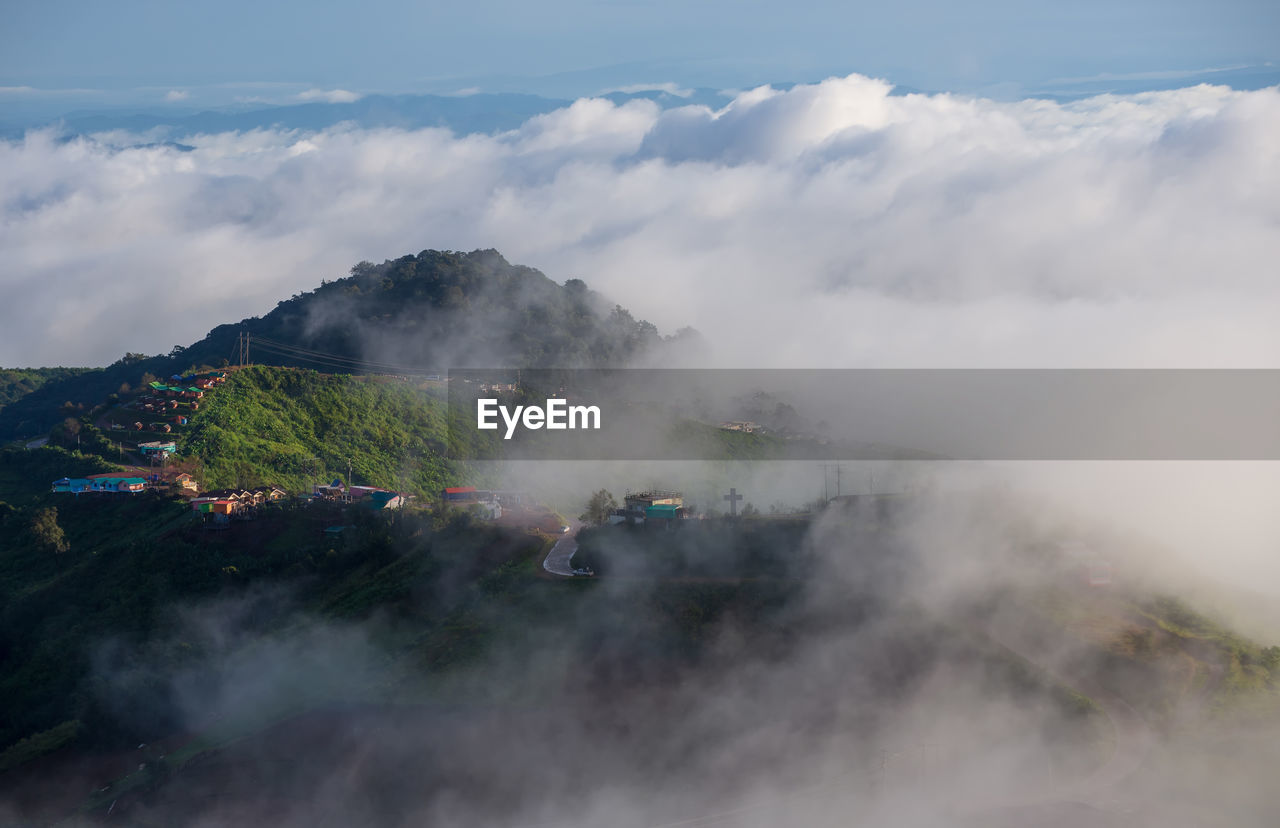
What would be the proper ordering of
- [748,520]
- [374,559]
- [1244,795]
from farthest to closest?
[374,559] < [748,520] < [1244,795]

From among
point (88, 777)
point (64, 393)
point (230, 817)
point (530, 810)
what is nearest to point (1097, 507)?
point (530, 810)

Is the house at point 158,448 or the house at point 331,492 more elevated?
the house at point 158,448

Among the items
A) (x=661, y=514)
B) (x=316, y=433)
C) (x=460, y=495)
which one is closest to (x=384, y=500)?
(x=460, y=495)

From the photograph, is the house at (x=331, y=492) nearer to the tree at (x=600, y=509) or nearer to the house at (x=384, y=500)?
the house at (x=384, y=500)

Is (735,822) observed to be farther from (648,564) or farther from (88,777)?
(88,777)

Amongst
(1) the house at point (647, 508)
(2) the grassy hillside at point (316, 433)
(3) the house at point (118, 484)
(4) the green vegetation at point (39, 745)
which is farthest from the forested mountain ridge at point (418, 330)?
(4) the green vegetation at point (39, 745)

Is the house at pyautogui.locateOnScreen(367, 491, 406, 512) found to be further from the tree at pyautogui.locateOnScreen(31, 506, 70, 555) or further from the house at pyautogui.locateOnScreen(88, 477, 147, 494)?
the tree at pyautogui.locateOnScreen(31, 506, 70, 555)

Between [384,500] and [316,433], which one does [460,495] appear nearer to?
[384,500]
